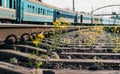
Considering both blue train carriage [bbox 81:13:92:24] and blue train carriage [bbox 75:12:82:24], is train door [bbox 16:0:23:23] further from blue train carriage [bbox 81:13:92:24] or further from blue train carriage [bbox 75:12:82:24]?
blue train carriage [bbox 81:13:92:24]

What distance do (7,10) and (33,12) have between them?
6.32m

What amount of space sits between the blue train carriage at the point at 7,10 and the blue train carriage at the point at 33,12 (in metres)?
1.18

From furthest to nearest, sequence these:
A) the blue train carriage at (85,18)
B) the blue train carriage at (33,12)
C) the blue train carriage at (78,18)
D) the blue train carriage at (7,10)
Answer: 1. the blue train carriage at (85,18)
2. the blue train carriage at (78,18)
3. the blue train carriage at (33,12)
4. the blue train carriage at (7,10)

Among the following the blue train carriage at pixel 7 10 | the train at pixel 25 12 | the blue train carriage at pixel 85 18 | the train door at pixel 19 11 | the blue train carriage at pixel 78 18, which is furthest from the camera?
the blue train carriage at pixel 85 18

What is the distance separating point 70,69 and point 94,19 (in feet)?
147

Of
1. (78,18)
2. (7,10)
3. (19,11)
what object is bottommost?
(7,10)

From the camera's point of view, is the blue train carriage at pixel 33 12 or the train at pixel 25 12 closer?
the train at pixel 25 12

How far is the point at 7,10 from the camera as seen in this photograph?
686 inches

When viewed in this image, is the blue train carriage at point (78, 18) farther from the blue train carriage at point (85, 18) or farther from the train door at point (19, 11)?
the train door at point (19, 11)

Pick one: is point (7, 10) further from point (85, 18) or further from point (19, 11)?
point (85, 18)

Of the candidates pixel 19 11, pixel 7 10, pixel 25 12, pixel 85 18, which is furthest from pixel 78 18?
pixel 7 10

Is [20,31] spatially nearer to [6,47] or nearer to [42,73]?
[6,47]

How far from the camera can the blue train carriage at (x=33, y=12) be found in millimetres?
20931

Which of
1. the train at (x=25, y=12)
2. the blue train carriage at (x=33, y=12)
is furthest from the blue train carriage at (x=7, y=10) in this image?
the blue train carriage at (x=33, y=12)
